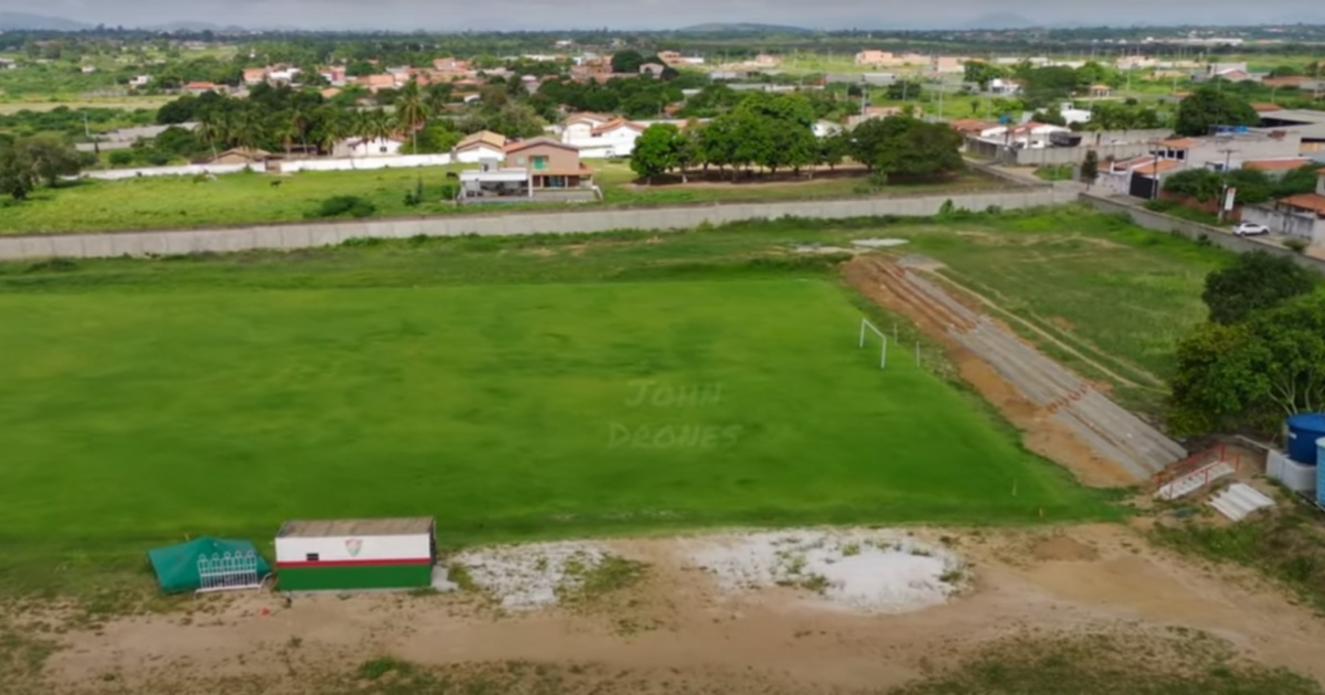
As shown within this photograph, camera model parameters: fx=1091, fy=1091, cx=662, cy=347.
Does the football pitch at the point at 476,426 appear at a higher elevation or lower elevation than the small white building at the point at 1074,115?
lower

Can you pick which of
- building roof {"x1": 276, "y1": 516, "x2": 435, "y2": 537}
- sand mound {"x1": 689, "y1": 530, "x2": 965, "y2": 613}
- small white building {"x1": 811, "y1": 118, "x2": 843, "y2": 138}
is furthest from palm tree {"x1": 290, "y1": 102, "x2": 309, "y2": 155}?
sand mound {"x1": 689, "y1": 530, "x2": 965, "y2": 613}

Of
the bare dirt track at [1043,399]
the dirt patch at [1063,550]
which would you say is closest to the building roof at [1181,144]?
the bare dirt track at [1043,399]

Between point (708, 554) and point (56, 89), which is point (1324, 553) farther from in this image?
point (56, 89)

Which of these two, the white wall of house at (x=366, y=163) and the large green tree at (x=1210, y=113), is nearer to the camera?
the large green tree at (x=1210, y=113)

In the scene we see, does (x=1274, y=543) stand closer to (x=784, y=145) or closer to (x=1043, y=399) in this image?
(x=1043, y=399)

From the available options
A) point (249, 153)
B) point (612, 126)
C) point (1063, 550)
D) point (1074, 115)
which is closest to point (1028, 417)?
point (1063, 550)

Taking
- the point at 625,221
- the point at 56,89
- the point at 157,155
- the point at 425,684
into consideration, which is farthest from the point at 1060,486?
the point at 56,89

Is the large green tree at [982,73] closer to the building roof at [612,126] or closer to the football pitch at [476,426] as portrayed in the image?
the building roof at [612,126]
